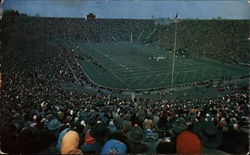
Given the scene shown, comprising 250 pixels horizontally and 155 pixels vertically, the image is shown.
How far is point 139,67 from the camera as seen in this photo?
20484 millimetres

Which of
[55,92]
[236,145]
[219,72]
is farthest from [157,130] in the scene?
[219,72]

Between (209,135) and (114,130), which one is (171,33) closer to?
(209,135)

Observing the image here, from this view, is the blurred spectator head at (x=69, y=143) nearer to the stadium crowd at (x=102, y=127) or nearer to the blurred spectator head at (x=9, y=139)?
the stadium crowd at (x=102, y=127)

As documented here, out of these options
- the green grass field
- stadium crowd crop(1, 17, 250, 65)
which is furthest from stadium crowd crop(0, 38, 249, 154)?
stadium crowd crop(1, 17, 250, 65)

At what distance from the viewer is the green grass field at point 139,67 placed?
16.5 m

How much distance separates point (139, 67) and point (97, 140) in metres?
15.7

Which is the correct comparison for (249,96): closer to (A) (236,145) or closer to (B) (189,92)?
(B) (189,92)

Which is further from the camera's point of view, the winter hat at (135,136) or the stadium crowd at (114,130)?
the winter hat at (135,136)

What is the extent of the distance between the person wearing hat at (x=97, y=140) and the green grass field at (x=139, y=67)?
9.93 meters

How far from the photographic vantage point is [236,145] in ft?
17.6

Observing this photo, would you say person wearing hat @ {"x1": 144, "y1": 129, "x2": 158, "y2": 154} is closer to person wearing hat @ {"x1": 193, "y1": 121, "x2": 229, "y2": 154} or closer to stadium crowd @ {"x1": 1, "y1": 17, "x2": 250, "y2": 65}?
person wearing hat @ {"x1": 193, "y1": 121, "x2": 229, "y2": 154}

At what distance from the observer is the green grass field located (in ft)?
54.0

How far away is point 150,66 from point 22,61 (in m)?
12.0

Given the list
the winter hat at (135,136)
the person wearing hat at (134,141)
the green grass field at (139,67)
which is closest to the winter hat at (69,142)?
Answer: the person wearing hat at (134,141)
